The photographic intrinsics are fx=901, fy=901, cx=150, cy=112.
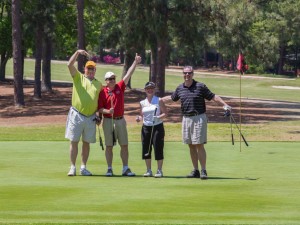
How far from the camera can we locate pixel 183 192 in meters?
13.6

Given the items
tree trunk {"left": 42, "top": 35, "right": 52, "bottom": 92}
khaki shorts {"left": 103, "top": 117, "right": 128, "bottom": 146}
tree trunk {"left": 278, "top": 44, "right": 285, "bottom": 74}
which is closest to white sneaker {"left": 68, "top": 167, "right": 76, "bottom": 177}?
khaki shorts {"left": 103, "top": 117, "right": 128, "bottom": 146}

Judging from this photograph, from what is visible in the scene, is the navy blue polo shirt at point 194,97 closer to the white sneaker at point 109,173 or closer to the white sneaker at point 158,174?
the white sneaker at point 158,174

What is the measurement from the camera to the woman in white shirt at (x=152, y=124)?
15.5m

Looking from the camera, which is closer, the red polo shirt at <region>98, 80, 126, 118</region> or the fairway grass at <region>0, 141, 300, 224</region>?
the fairway grass at <region>0, 141, 300, 224</region>

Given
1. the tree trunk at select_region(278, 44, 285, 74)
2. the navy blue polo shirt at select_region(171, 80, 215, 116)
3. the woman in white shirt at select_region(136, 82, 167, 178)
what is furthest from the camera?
the tree trunk at select_region(278, 44, 285, 74)

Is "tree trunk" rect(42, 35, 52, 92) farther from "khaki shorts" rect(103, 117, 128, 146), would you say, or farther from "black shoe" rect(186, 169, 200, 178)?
"black shoe" rect(186, 169, 200, 178)

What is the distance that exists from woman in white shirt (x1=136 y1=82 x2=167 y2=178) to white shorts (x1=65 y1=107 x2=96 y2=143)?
84 cm

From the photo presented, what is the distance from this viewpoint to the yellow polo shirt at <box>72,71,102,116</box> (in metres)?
15.6

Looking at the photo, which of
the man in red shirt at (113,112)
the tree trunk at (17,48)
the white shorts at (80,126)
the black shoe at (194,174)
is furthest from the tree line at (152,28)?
the black shoe at (194,174)

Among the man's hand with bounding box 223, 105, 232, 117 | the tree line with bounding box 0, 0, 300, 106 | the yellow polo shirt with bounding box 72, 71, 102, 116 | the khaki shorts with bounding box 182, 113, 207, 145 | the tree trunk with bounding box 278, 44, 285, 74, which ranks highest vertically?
the tree line with bounding box 0, 0, 300, 106

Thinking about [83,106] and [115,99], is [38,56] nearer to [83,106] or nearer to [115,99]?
[83,106]

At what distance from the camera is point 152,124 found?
15656mm

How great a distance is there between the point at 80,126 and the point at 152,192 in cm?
276

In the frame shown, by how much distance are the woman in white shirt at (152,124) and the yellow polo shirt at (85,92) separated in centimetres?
80
